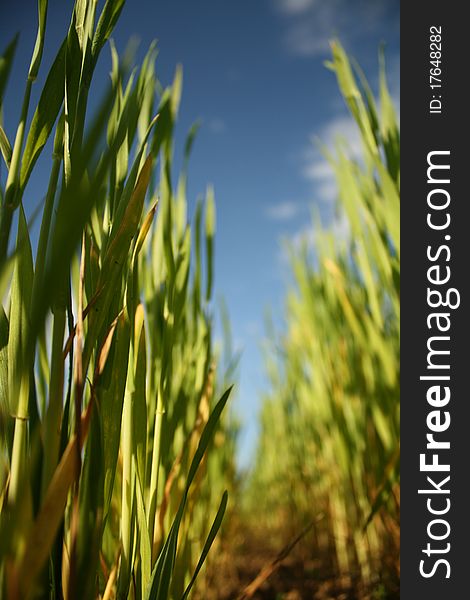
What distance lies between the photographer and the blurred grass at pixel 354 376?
652 mm

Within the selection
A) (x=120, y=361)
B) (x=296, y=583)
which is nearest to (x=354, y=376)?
(x=296, y=583)

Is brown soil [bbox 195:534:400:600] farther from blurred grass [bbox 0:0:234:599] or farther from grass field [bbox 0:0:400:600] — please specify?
blurred grass [bbox 0:0:234:599]

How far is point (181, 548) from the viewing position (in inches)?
18.4

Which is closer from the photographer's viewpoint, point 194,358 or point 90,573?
point 90,573

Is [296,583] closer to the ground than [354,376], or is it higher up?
closer to the ground

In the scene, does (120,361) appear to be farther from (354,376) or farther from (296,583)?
(296,583)

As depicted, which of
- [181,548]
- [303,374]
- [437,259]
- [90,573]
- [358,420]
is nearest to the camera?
Result: [90,573]

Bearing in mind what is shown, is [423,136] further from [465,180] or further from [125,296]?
[125,296]

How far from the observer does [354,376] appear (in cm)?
99

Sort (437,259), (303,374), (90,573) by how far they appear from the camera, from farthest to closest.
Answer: (303,374) → (437,259) → (90,573)

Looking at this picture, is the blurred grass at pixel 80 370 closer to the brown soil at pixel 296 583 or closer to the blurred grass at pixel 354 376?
the blurred grass at pixel 354 376

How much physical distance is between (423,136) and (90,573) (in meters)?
0.55

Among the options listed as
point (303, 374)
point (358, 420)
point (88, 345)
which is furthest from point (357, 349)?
point (88, 345)

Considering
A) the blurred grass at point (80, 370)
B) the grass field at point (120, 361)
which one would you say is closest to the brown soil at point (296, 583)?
the grass field at point (120, 361)
